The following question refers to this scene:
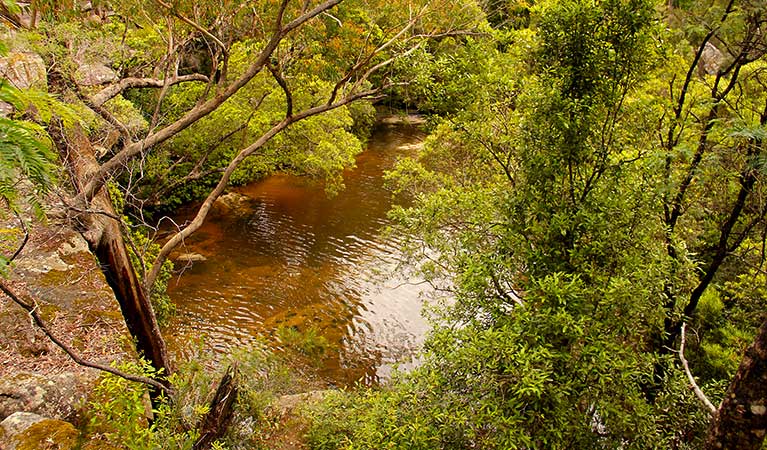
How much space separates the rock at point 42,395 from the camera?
20.3ft

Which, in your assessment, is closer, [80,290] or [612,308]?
[612,308]

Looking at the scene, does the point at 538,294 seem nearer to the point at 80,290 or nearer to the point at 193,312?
the point at 80,290

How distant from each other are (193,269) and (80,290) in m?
7.08

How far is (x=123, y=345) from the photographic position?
7.77 metres

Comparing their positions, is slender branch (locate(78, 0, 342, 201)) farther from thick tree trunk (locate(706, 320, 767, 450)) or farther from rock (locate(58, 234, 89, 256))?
thick tree trunk (locate(706, 320, 767, 450))

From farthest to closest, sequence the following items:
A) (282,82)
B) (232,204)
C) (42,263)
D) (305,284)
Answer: (232,204) < (305,284) < (282,82) < (42,263)

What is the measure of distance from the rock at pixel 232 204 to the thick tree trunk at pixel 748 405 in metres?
18.3

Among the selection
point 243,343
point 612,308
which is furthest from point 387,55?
point 612,308

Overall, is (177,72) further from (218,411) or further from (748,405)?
(748,405)

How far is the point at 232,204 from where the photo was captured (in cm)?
2070

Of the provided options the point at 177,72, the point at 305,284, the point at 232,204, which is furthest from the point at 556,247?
the point at 232,204

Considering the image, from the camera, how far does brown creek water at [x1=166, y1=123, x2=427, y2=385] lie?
12734mm

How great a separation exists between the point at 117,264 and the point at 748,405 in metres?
8.62

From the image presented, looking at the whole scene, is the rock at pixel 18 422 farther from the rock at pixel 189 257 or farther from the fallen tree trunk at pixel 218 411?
the rock at pixel 189 257
